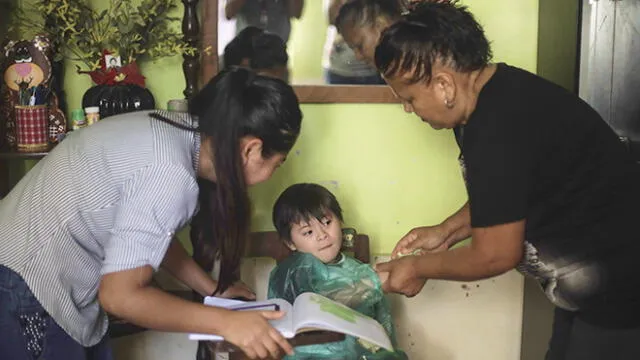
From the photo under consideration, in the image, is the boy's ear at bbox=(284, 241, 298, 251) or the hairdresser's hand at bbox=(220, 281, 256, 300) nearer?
the hairdresser's hand at bbox=(220, 281, 256, 300)

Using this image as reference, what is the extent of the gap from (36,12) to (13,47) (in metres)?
0.16

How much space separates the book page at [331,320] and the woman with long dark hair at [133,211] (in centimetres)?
5

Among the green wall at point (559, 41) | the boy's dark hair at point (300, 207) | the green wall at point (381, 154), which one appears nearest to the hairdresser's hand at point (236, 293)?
the boy's dark hair at point (300, 207)

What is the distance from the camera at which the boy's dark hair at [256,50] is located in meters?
1.97

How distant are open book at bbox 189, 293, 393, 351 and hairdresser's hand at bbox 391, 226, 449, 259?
415 mm

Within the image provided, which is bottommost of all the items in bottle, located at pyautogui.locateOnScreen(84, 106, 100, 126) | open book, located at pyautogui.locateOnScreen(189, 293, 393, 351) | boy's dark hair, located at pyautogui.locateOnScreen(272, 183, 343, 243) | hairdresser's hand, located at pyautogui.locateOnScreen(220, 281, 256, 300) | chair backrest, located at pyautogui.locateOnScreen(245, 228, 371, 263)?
hairdresser's hand, located at pyautogui.locateOnScreen(220, 281, 256, 300)

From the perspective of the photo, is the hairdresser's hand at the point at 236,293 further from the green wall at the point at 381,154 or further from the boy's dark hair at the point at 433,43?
the boy's dark hair at the point at 433,43

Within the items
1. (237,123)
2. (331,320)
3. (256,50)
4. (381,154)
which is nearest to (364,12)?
(256,50)

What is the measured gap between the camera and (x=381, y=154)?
83.6 inches

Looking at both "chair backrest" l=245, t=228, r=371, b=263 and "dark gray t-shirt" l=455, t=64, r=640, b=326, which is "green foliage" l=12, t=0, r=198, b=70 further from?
"dark gray t-shirt" l=455, t=64, r=640, b=326

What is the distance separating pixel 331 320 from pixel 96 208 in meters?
0.44

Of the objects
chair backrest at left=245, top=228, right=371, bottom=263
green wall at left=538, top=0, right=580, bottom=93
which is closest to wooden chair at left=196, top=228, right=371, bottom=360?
chair backrest at left=245, top=228, right=371, bottom=263

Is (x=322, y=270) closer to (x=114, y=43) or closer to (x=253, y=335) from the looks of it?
(x=253, y=335)

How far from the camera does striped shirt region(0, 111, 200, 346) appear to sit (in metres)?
1.13
